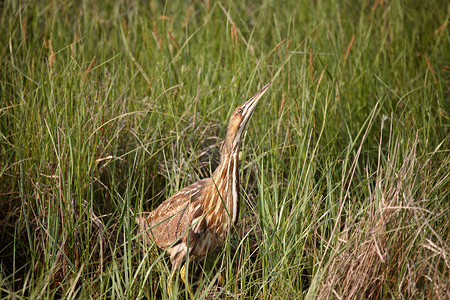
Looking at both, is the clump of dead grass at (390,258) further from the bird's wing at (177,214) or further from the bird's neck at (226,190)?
the bird's wing at (177,214)

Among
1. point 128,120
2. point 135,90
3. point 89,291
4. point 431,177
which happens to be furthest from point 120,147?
point 431,177

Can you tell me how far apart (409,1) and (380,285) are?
298 cm

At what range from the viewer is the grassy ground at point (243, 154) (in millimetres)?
2068

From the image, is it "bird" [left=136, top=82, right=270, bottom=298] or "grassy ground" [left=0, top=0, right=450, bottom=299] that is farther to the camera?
"bird" [left=136, top=82, right=270, bottom=298]

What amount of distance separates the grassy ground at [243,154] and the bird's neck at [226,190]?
0.11 meters

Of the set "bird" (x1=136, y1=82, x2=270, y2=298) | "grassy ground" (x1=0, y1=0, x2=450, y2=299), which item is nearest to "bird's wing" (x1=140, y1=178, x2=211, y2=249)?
"bird" (x1=136, y1=82, x2=270, y2=298)

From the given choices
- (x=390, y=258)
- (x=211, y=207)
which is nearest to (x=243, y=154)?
(x=211, y=207)

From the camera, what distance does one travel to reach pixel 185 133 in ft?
9.70

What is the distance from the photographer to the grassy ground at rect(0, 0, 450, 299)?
207cm

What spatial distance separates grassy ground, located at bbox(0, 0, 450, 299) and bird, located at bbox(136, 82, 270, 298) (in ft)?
0.36

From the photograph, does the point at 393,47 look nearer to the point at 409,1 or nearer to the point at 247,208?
the point at 409,1

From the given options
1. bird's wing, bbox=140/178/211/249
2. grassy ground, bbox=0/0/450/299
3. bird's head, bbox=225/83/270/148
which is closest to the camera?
grassy ground, bbox=0/0/450/299

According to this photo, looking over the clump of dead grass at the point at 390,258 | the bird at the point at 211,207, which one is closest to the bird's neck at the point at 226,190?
the bird at the point at 211,207

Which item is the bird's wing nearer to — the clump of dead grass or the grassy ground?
the grassy ground
